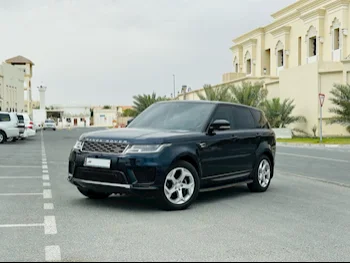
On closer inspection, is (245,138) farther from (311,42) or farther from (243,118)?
(311,42)

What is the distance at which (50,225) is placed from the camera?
6855mm

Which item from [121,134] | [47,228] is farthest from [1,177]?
[47,228]

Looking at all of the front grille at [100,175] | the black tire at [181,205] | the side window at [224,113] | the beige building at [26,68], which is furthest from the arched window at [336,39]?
the beige building at [26,68]

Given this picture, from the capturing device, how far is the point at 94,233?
20.9ft

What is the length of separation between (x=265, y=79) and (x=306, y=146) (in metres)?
17.8

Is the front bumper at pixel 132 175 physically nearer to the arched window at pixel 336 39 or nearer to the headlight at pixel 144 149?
the headlight at pixel 144 149

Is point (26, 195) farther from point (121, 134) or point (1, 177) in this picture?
point (1, 177)

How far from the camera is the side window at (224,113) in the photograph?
9.34 metres

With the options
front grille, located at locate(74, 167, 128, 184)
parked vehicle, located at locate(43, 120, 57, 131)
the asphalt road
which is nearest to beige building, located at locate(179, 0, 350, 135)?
parked vehicle, located at locate(43, 120, 57, 131)

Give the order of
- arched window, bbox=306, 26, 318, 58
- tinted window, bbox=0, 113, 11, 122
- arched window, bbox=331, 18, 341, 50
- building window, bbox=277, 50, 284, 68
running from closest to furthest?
1. tinted window, bbox=0, 113, 11, 122
2. arched window, bbox=331, 18, 341, 50
3. arched window, bbox=306, 26, 318, 58
4. building window, bbox=277, 50, 284, 68

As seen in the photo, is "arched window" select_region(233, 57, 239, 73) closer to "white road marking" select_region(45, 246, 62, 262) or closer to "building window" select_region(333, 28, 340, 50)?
"building window" select_region(333, 28, 340, 50)

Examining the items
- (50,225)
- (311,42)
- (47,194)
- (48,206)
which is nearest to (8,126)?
(47,194)

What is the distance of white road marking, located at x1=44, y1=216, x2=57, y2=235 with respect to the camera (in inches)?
254

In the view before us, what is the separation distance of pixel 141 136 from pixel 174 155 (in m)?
0.57
